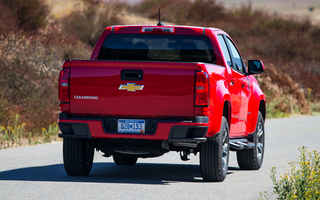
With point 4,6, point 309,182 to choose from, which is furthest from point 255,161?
point 4,6

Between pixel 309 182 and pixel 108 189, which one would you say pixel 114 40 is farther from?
pixel 309 182

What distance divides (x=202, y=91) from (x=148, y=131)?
837 mm

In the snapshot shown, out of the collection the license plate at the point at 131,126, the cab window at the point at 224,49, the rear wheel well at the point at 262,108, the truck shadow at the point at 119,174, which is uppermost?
the cab window at the point at 224,49

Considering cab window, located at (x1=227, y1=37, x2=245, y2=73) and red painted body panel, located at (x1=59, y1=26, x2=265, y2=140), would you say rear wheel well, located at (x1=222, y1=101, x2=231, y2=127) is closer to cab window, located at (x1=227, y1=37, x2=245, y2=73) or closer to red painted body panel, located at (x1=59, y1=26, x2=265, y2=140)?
red painted body panel, located at (x1=59, y1=26, x2=265, y2=140)

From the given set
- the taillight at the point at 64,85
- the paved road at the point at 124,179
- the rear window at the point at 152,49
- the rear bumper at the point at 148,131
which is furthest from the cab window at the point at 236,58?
the taillight at the point at 64,85

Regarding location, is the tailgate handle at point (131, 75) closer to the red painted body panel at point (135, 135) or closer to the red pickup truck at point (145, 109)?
the red pickup truck at point (145, 109)

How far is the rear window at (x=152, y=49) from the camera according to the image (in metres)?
9.98

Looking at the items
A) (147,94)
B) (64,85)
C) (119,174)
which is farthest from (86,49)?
→ (147,94)

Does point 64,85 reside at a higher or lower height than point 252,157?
higher

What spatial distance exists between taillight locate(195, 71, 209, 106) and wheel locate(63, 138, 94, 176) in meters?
1.81

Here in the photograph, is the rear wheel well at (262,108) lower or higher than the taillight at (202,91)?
lower

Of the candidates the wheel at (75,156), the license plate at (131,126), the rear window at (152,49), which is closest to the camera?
the license plate at (131,126)

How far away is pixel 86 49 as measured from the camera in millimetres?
28750

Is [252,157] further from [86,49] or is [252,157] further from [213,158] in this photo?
[86,49]
